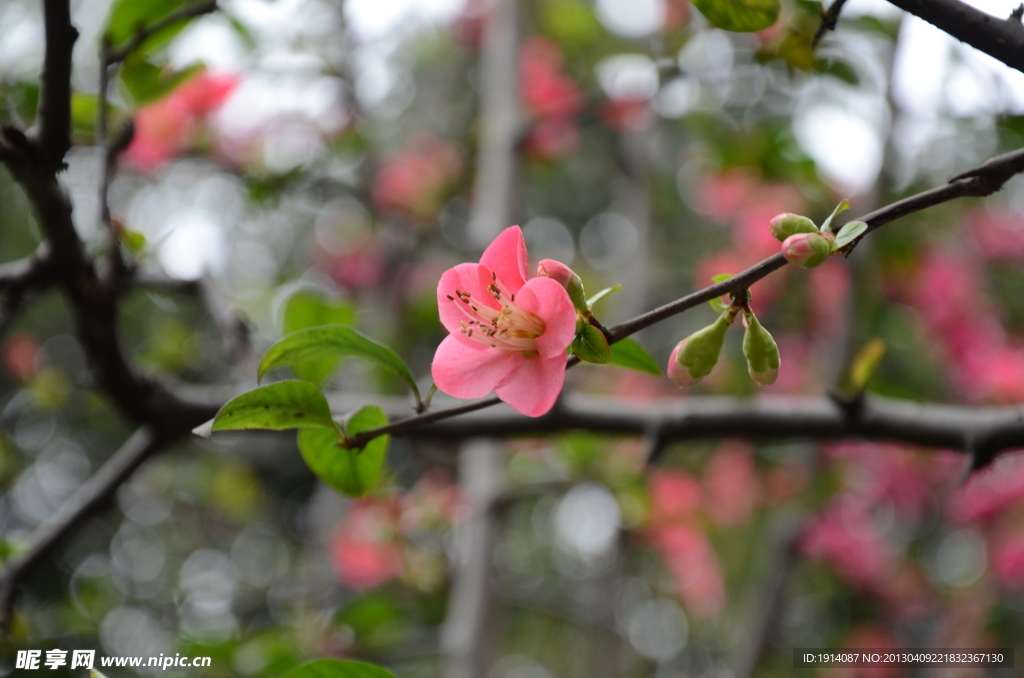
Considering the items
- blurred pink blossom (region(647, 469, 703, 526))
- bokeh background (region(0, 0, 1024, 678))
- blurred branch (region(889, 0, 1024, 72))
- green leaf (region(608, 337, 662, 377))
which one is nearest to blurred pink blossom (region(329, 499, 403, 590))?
bokeh background (region(0, 0, 1024, 678))

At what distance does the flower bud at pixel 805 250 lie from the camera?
0.38 m

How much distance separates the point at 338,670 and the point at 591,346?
31 centimetres

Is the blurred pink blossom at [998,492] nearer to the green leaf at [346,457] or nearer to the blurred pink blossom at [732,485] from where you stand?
the blurred pink blossom at [732,485]

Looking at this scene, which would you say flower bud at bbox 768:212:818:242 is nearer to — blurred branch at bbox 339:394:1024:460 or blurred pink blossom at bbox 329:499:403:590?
blurred branch at bbox 339:394:1024:460

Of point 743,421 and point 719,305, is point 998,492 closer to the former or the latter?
point 743,421

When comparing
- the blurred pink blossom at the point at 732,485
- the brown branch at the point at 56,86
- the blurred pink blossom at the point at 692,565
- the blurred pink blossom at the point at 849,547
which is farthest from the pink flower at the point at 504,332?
the blurred pink blossom at the point at 732,485

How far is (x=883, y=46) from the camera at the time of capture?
1.58m

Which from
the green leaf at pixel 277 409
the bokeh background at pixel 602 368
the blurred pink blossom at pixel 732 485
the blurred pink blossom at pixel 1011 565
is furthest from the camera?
the blurred pink blossom at pixel 732 485

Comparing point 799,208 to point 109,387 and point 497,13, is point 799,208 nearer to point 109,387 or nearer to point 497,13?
point 497,13

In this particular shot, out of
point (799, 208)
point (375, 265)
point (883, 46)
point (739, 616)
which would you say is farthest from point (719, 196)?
point (739, 616)

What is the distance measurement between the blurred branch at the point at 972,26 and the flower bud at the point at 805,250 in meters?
0.14

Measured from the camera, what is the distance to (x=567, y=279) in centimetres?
46

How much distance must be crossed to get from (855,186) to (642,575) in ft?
6.68

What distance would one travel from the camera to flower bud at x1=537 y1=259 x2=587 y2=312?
18.0 inches
